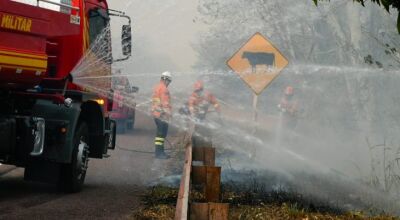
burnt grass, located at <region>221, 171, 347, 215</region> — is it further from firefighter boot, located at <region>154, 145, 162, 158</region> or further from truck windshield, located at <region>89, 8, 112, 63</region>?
firefighter boot, located at <region>154, 145, 162, 158</region>

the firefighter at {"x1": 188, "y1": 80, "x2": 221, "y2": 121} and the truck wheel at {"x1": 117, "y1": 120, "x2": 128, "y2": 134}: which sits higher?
the firefighter at {"x1": 188, "y1": 80, "x2": 221, "y2": 121}

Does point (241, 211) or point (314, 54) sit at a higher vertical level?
point (314, 54)

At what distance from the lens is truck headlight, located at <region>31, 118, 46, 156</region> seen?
8977 mm

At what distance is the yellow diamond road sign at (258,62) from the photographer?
48.5 ft

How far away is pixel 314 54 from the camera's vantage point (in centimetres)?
3008

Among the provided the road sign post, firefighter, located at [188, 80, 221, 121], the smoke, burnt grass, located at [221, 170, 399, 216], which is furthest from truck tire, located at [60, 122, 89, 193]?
firefighter, located at [188, 80, 221, 121]

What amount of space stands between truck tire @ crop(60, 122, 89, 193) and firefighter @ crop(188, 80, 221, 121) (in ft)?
20.3

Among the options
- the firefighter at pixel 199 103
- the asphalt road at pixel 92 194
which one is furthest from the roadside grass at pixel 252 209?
the firefighter at pixel 199 103

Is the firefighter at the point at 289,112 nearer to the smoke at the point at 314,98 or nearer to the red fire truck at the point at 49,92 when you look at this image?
the smoke at the point at 314,98

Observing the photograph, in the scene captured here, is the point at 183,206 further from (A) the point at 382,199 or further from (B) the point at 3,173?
(B) the point at 3,173

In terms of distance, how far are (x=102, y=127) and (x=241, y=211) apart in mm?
3325

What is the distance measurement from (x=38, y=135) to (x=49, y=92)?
2.05ft

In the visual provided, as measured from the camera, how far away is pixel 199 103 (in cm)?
1666

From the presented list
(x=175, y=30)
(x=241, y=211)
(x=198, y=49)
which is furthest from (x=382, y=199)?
(x=175, y=30)
